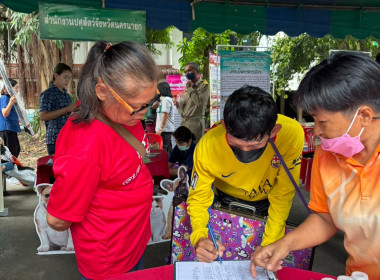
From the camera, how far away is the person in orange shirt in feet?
3.38

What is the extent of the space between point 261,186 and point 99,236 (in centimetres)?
→ 89

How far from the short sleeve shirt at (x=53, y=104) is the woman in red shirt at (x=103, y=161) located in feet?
9.57

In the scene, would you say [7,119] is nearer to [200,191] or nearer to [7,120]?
[7,120]

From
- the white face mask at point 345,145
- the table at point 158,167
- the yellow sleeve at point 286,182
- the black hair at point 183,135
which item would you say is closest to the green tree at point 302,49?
the black hair at point 183,135

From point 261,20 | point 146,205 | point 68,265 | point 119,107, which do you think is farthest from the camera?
point 261,20

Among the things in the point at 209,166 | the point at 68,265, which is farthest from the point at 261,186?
the point at 68,265

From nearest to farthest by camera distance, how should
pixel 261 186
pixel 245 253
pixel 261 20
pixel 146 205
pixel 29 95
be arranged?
pixel 146 205 → pixel 245 253 → pixel 261 186 → pixel 261 20 → pixel 29 95

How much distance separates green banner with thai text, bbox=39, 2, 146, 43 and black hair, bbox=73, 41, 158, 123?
1923mm

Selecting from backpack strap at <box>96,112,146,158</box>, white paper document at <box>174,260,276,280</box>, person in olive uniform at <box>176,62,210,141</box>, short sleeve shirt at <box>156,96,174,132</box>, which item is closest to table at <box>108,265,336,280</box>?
white paper document at <box>174,260,276,280</box>

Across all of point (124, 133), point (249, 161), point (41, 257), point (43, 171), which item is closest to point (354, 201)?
point (249, 161)

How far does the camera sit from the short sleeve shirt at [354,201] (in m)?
1.10

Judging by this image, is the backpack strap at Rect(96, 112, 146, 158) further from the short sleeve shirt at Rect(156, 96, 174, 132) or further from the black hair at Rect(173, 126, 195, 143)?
the short sleeve shirt at Rect(156, 96, 174, 132)

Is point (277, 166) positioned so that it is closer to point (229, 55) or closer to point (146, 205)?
point (146, 205)

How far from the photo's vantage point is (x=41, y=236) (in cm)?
308
